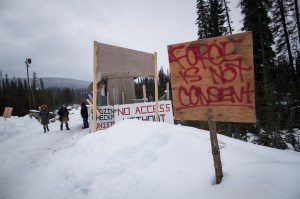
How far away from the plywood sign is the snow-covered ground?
2.58 feet

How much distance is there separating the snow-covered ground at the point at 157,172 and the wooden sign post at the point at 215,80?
39cm

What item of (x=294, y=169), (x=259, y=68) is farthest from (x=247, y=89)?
(x=259, y=68)

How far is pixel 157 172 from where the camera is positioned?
3303 mm

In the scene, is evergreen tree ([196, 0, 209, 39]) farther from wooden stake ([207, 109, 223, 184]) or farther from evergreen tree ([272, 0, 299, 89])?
wooden stake ([207, 109, 223, 184])

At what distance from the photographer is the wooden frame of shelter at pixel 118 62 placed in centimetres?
620

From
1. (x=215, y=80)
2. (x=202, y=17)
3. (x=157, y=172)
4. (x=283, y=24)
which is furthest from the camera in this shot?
(x=202, y=17)

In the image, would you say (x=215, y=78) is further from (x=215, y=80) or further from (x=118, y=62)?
(x=118, y=62)

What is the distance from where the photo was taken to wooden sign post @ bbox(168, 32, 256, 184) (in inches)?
95.1

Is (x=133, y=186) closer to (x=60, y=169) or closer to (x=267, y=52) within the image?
(x=60, y=169)

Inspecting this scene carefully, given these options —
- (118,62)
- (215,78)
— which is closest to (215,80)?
(215,78)

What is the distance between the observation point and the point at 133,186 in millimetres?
3268

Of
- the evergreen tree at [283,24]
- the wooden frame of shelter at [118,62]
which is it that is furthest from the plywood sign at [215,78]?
the evergreen tree at [283,24]

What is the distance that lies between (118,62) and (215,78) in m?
4.54

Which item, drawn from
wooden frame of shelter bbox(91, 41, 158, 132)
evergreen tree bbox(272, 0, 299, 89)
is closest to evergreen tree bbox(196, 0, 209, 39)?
evergreen tree bbox(272, 0, 299, 89)
